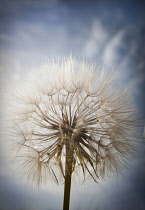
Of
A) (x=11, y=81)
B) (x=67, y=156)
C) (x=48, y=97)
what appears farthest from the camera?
(x=11, y=81)

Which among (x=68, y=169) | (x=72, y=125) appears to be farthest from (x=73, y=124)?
(x=68, y=169)

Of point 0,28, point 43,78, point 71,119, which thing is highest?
point 0,28

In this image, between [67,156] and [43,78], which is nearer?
[67,156]

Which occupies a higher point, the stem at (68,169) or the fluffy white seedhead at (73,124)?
the fluffy white seedhead at (73,124)

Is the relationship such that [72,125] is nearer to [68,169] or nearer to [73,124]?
A: [73,124]

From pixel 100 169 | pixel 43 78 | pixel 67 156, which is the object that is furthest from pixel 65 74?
pixel 100 169

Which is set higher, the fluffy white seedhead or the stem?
the fluffy white seedhead

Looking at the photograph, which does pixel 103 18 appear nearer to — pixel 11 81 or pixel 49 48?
pixel 49 48

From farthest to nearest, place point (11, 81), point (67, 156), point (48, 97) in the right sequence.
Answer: point (11, 81) < point (48, 97) < point (67, 156)
